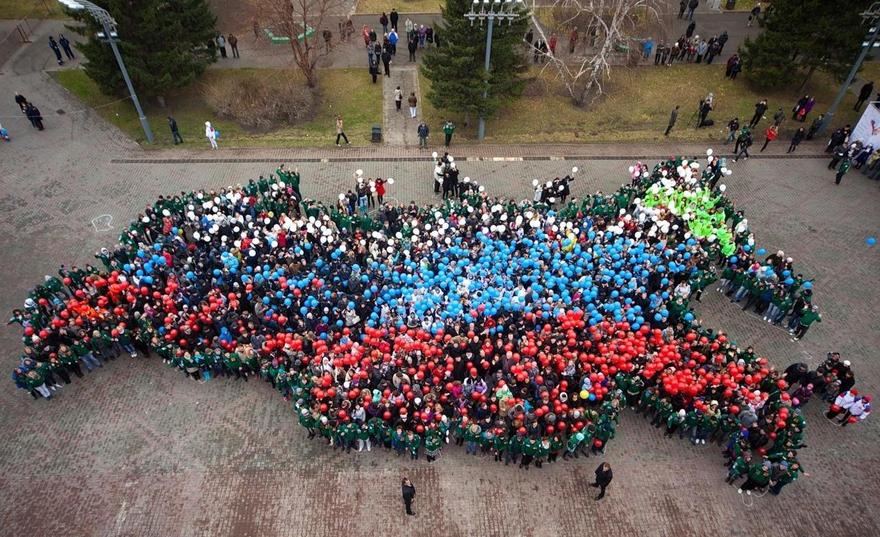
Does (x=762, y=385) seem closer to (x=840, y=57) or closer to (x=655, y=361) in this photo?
(x=655, y=361)

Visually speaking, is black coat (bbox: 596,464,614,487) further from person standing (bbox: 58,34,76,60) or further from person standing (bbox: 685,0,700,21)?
person standing (bbox: 58,34,76,60)

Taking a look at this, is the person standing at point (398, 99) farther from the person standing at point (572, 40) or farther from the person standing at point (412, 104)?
the person standing at point (572, 40)

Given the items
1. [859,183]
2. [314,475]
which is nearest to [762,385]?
[314,475]

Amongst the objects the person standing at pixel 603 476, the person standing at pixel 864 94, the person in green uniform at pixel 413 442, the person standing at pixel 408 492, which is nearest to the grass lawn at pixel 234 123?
the person in green uniform at pixel 413 442

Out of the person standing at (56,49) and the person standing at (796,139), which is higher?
the person standing at (56,49)

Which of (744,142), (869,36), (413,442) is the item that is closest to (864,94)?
(869,36)

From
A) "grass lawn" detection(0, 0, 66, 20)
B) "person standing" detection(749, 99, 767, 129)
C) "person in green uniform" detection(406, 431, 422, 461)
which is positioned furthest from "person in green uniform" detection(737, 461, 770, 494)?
"grass lawn" detection(0, 0, 66, 20)
